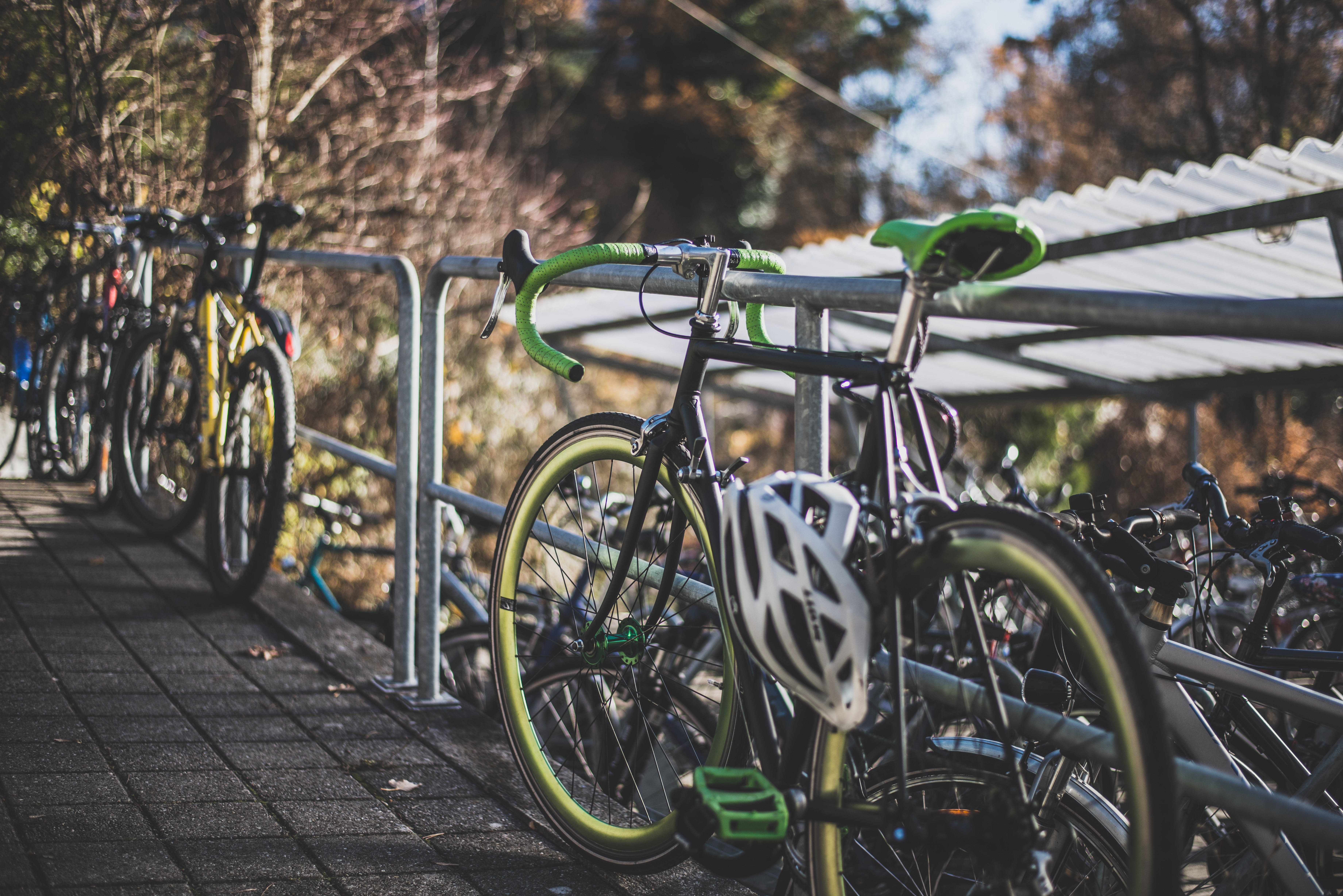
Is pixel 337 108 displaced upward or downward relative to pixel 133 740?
upward

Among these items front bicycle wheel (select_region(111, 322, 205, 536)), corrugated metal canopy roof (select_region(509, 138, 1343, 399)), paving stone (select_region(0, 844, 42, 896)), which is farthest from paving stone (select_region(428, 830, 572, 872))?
front bicycle wheel (select_region(111, 322, 205, 536))

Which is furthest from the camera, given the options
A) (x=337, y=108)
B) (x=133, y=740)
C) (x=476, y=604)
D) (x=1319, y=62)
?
(x=1319, y=62)

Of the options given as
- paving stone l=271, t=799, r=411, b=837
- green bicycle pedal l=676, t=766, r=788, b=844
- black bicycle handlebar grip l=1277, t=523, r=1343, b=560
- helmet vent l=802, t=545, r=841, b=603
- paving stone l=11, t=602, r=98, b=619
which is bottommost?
paving stone l=271, t=799, r=411, b=837

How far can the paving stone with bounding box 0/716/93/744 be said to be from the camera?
7.64 feet

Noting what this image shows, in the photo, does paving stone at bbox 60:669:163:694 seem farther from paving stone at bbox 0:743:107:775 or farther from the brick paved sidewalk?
paving stone at bbox 0:743:107:775

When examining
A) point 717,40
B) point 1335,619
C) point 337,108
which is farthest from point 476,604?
point 717,40

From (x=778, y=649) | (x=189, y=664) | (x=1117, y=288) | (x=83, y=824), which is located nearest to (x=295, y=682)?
(x=189, y=664)

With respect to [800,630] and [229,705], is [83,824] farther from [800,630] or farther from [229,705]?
[800,630]

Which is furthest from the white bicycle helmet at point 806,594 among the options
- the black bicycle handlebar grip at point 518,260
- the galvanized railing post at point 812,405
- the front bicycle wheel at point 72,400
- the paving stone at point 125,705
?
the front bicycle wheel at point 72,400

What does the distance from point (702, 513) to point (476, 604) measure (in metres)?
2.84

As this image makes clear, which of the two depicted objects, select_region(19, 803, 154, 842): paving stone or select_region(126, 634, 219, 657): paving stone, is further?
select_region(126, 634, 219, 657): paving stone

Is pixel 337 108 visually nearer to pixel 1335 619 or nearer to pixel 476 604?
pixel 476 604

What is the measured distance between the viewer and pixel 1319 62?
41.6 feet

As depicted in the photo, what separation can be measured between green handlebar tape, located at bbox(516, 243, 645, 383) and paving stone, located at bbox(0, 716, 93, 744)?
4.51 ft
